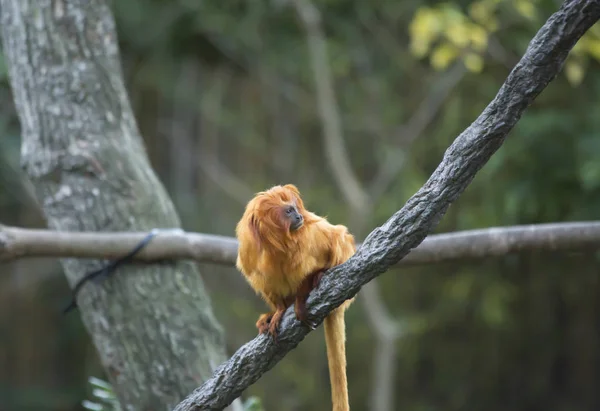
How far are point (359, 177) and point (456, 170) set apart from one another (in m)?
5.07

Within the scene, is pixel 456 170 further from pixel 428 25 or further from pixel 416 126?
pixel 416 126

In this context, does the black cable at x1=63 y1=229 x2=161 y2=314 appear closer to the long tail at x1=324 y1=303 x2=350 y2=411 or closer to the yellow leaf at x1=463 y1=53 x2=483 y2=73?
the long tail at x1=324 y1=303 x2=350 y2=411

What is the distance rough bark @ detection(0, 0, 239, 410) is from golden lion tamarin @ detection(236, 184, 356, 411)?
67 cm

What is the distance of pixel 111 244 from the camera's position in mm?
2600

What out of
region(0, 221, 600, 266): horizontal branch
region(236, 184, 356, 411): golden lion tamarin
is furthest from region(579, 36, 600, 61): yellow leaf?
region(236, 184, 356, 411): golden lion tamarin

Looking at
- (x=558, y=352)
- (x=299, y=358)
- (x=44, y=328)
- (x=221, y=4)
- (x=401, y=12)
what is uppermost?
(x=221, y=4)

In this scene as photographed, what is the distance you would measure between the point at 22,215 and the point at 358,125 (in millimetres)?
3470

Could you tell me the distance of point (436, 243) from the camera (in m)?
2.61

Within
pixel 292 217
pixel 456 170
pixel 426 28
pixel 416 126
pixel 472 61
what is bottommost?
pixel 456 170

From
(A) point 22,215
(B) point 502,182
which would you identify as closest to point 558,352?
(B) point 502,182

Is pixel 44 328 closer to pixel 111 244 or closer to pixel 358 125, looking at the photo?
pixel 358 125

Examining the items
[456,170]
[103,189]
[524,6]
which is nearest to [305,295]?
[456,170]

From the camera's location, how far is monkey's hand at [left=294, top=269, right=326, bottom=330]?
1928mm

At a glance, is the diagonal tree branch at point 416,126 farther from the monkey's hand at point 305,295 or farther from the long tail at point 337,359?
the monkey's hand at point 305,295
